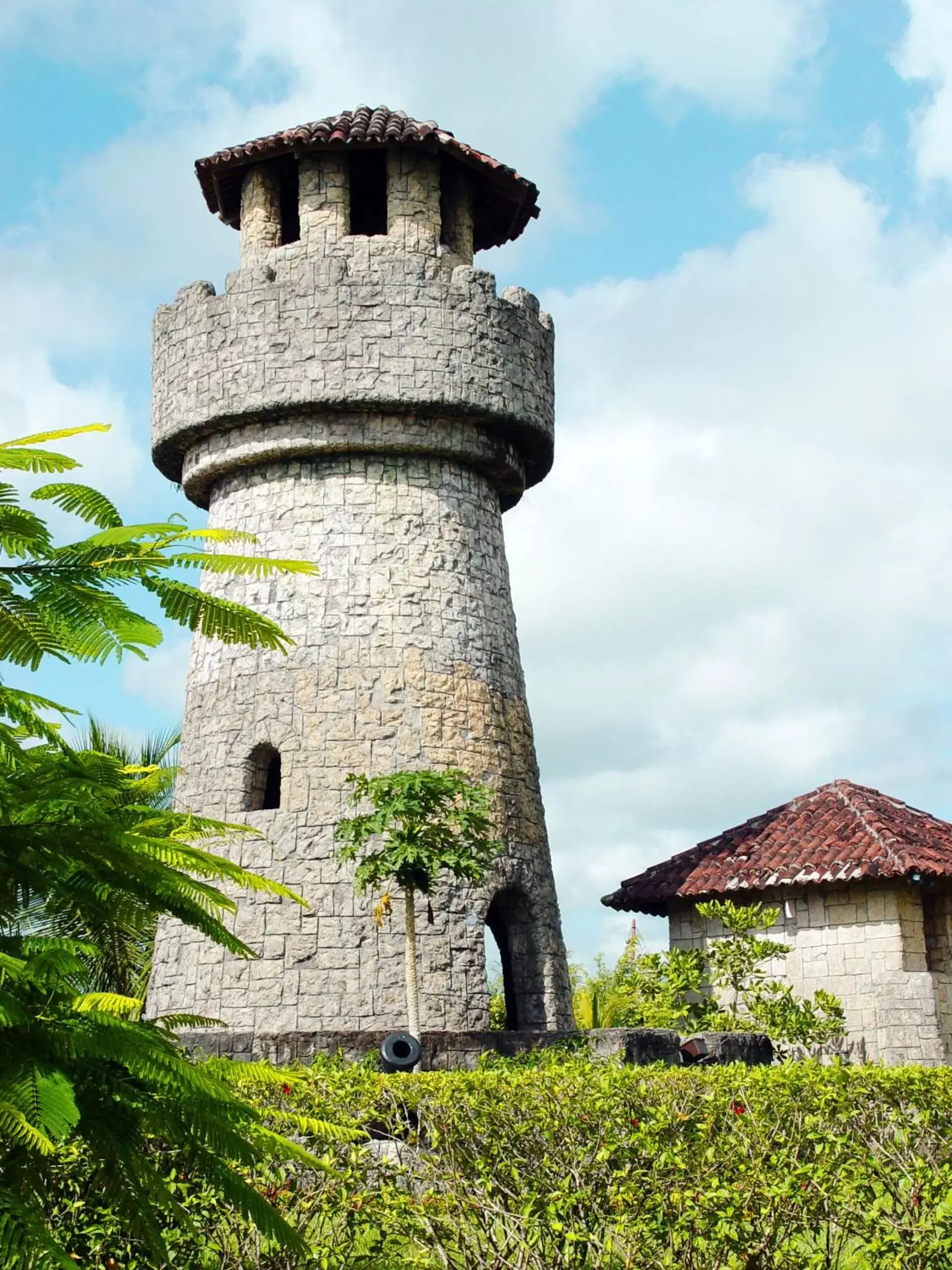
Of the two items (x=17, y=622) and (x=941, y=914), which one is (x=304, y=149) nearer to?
(x=941, y=914)

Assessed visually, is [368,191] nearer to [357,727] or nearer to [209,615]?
[357,727]

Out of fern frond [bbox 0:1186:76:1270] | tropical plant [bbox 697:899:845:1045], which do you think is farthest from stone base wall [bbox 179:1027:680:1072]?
fern frond [bbox 0:1186:76:1270]

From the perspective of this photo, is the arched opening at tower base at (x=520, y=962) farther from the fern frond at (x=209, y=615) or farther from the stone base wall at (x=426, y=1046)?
the fern frond at (x=209, y=615)

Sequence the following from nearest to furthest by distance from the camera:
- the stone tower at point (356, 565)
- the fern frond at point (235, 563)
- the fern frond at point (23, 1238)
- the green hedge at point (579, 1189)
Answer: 1. the fern frond at point (23, 1238)
2. the fern frond at point (235, 563)
3. the green hedge at point (579, 1189)
4. the stone tower at point (356, 565)

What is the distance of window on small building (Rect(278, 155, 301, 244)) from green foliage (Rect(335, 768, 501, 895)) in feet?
21.5

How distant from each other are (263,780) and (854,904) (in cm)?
645

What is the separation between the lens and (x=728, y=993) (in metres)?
16.6

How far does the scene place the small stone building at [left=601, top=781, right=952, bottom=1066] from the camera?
50.9ft

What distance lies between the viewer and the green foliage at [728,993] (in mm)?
15102

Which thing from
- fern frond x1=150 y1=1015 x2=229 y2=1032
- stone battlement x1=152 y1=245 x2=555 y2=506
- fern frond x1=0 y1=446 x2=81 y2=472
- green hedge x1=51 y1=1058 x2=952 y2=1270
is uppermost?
stone battlement x1=152 y1=245 x2=555 y2=506

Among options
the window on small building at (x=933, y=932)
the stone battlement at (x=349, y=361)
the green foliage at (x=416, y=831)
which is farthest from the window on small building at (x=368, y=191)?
the window on small building at (x=933, y=932)

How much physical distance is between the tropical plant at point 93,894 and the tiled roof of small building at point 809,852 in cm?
1227

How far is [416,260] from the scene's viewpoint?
14.9 m

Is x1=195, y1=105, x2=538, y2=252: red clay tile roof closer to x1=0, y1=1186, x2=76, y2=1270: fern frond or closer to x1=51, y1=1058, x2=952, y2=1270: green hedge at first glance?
x1=51, y1=1058, x2=952, y2=1270: green hedge
